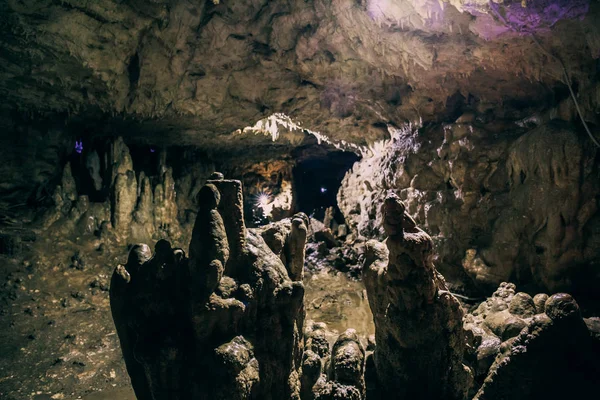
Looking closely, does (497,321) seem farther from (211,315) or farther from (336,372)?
(211,315)

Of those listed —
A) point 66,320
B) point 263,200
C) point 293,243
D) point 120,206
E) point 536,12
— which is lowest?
point 66,320

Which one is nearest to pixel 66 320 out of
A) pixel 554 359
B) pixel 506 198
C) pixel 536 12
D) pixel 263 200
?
pixel 554 359

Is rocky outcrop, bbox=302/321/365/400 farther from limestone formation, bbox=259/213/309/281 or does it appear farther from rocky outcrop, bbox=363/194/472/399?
limestone formation, bbox=259/213/309/281

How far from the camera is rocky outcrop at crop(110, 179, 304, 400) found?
104 inches

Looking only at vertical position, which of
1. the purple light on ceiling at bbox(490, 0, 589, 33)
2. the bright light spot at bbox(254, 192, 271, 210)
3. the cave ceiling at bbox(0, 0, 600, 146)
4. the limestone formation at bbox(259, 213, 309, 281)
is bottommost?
the limestone formation at bbox(259, 213, 309, 281)

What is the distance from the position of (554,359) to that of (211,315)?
259 centimetres

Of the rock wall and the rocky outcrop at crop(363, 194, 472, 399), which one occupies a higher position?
the rock wall

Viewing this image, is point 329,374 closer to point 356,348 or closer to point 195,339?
point 356,348

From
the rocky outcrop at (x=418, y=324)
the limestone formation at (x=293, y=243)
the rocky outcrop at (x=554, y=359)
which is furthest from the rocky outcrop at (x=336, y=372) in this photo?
the rocky outcrop at (x=554, y=359)

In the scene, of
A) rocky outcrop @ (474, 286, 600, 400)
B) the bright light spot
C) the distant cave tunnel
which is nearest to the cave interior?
rocky outcrop @ (474, 286, 600, 400)

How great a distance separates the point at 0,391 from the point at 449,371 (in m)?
6.20

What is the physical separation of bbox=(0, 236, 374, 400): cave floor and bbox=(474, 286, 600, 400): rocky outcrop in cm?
438

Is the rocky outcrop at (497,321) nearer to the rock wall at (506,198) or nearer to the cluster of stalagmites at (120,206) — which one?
the rock wall at (506,198)

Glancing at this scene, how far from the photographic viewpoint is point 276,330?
3043 millimetres
